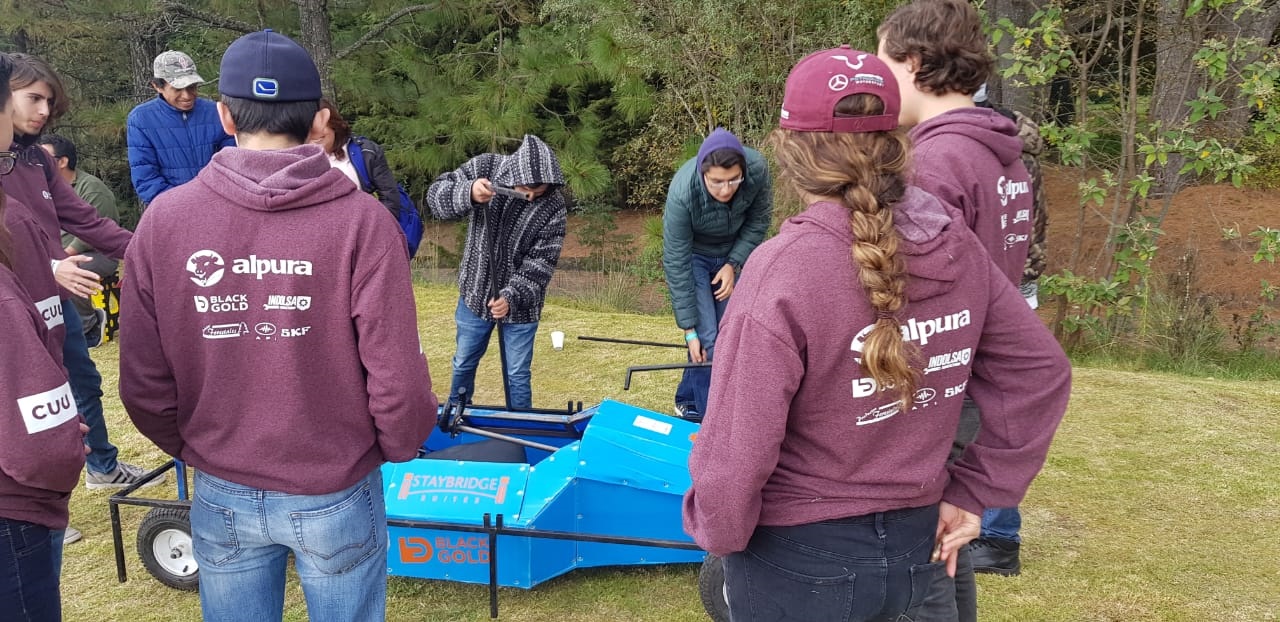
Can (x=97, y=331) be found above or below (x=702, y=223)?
below

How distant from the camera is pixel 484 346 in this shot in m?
4.04

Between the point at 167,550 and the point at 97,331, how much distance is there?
3316 millimetres

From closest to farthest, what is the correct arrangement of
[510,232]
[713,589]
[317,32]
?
[713,589]
[510,232]
[317,32]

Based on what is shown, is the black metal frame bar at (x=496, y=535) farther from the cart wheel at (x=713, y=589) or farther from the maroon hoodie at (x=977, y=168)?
the maroon hoodie at (x=977, y=168)

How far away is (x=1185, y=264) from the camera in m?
6.37

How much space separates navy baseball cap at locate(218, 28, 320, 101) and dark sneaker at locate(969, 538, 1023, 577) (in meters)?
2.51

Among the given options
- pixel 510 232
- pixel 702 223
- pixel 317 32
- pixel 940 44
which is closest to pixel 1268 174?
pixel 702 223

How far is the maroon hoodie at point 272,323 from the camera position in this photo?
A: 1.50 metres

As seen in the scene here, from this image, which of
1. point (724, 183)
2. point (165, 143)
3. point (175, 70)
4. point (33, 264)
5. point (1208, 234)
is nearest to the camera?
point (33, 264)

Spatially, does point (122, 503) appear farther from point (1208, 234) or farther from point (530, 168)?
point (1208, 234)

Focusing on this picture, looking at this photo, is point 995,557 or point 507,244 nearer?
point 995,557

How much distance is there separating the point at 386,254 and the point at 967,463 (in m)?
1.09

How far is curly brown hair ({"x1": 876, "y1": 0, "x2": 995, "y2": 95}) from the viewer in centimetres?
189

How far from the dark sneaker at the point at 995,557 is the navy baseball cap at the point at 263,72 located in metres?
2.51
